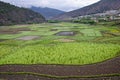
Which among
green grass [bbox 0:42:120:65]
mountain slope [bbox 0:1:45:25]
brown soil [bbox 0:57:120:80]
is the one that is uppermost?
mountain slope [bbox 0:1:45:25]

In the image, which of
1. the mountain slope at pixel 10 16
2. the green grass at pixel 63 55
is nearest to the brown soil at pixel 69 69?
the green grass at pixel 63 55

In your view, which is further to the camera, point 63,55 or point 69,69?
point 63,55

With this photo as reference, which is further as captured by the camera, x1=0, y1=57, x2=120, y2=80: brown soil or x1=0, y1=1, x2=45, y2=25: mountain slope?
x1=0, y1=1, x2=45, y2=25: mountain slope

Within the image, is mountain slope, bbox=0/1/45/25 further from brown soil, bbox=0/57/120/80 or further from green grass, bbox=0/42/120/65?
brown soil, bbox=0/57/120/80

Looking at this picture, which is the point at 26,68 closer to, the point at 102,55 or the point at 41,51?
the point at 41,51

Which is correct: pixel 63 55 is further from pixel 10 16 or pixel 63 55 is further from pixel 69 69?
pixel 10 16

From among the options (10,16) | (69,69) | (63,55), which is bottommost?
(69,69)

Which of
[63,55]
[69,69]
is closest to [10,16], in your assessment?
[63,55]

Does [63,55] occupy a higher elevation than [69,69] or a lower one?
higher

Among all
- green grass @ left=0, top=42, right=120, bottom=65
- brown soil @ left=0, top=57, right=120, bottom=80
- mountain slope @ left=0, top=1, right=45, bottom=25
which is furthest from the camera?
mountain slope @ left=0, top=1, right=45, bottom=25

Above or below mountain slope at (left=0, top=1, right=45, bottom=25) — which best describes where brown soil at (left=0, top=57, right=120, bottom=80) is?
below

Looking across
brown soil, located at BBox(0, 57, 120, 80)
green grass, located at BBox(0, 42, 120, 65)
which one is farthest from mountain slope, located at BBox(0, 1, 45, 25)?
brown soil, located at BBox(0, 57, 120, 80)

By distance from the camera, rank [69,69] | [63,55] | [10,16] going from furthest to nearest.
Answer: [10,16], [63,55], [69,69]

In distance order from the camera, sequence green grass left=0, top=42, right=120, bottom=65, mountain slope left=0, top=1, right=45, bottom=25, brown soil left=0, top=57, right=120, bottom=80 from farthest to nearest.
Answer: mountain slope left=0, top=1, right=45, bottom=25, green grass left=0, top=42, right=120, bottom=65, brown soil left=0, top=57, right=120, bottom=80
